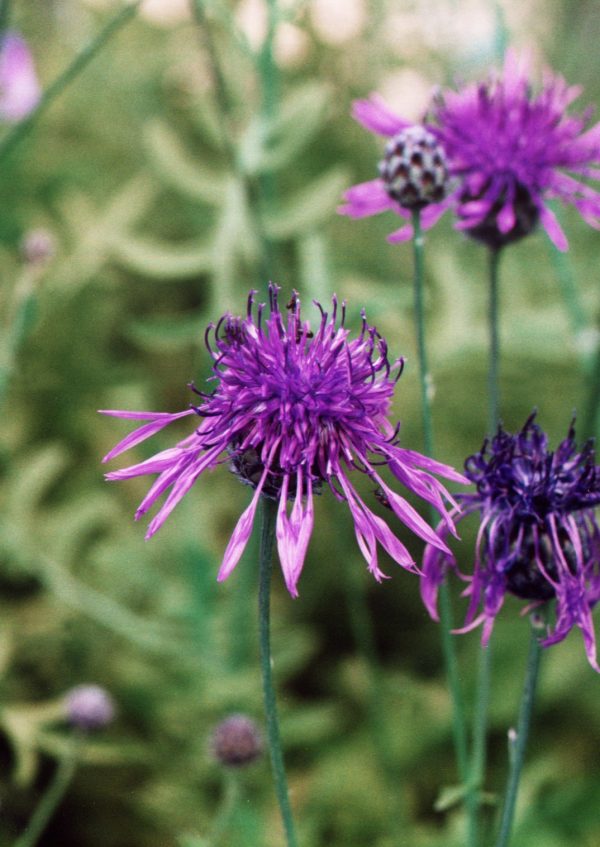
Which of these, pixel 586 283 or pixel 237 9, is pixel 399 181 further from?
pixel 237 9

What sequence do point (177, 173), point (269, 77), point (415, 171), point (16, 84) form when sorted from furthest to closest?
point (16, 84) < point (177, 173) < point (269, 77) < point (415, 171)

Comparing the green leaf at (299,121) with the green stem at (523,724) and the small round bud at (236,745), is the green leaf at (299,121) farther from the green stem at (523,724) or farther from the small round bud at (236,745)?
the green stem at (523,724)

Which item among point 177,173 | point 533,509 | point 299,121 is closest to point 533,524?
point 533,509

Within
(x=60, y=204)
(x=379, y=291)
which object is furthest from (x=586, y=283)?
(x=60, y=204)

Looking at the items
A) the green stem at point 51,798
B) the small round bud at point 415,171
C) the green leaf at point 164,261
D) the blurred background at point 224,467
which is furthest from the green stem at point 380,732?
the small round bud at point 415,171

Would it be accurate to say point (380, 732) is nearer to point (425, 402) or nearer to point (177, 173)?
point (425, 402)
